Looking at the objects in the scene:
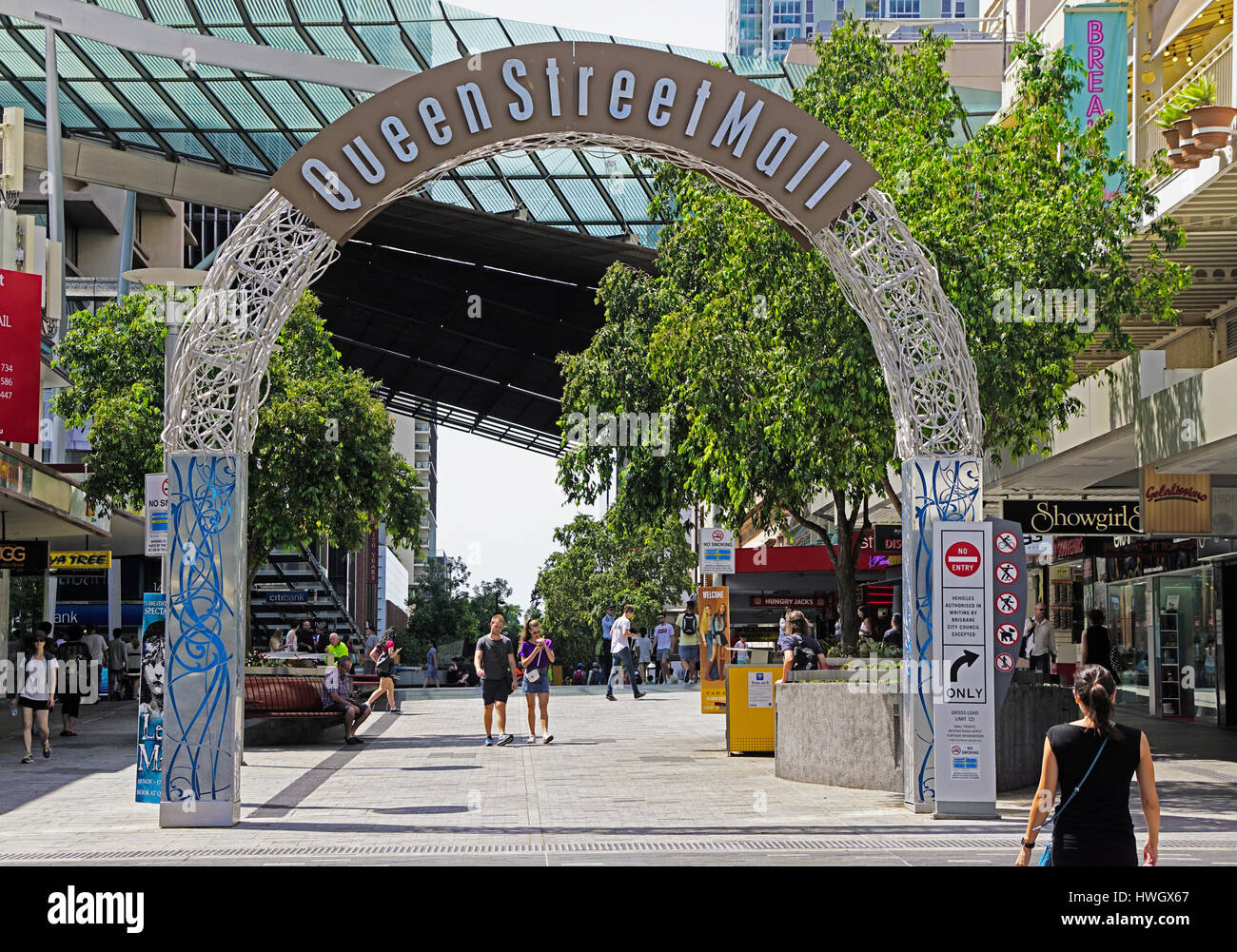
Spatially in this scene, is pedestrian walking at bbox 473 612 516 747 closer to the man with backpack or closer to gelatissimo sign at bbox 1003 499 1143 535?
the man with backpack

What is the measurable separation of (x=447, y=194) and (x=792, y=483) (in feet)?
62.2

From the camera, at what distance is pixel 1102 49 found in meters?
20.5

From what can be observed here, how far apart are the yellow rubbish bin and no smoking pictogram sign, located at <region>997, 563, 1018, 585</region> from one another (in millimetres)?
6112

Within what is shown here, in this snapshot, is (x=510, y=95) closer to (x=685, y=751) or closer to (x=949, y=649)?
(x=949, y=649)

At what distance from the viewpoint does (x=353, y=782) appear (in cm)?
1577

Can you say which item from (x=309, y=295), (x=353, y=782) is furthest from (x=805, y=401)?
(x=309, y=295)

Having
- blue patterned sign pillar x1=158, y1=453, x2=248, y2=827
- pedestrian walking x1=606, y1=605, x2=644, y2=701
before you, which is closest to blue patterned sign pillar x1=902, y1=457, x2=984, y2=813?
blue patterned sign pillar x1=158, y1=453, x2=248, y2=827

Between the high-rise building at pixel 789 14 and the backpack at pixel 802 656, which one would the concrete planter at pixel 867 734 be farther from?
the high-rise building at pixel 789 14

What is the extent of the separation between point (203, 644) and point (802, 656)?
697cm

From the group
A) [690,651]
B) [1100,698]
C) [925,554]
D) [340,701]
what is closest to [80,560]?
[340,701]

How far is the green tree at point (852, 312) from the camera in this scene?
1529 cm

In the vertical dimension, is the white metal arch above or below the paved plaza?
above

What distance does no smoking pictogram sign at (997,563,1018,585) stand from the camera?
12.6m
